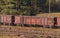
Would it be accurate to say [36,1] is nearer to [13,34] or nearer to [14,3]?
[14,3]

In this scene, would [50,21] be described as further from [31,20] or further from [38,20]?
[31,20]

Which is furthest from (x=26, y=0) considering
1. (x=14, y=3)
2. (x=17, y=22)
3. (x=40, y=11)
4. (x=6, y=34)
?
(x=6, y=34)

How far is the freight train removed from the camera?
2264 centimetres

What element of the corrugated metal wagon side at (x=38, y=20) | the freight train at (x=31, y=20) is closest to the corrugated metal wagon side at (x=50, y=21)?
the freight train at (x=31, y=20)

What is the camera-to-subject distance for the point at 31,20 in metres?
23.8

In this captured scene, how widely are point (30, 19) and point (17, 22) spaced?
6.13ft

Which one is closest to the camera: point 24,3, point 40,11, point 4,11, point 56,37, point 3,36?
point 56,37

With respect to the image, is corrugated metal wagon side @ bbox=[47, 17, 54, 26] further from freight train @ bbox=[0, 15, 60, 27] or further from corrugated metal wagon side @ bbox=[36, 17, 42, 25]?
corrugated metal wagon side @ bbox=[36, 17, 42, 25]

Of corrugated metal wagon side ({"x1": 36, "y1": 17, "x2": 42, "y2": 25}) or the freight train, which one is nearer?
the freight train

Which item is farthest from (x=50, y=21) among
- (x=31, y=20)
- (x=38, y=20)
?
(x=31, y=20)

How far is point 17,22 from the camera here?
24.5 meters

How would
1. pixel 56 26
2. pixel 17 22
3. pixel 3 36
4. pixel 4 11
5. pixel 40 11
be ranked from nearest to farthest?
pixel 3 36, pixel 56 26, pixel 17 22, pixel 4 11, pixel 40 11

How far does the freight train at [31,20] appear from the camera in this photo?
74.3ft

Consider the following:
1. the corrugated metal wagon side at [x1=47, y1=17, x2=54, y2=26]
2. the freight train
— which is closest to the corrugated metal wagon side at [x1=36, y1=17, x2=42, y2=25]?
the freight train
